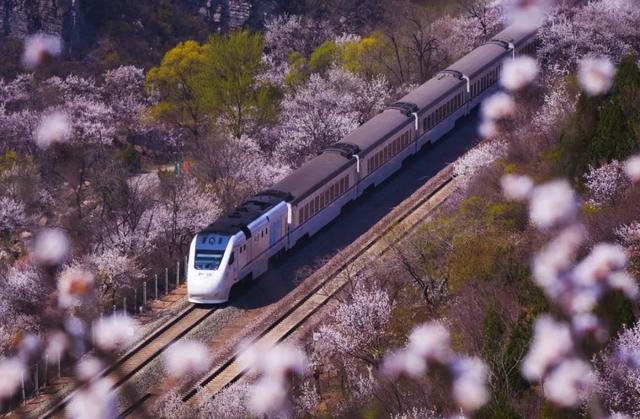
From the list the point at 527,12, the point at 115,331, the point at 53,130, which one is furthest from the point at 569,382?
the point at 527,12

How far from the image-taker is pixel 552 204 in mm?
35250

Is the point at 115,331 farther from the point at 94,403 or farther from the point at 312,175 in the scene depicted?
the point at 312,175

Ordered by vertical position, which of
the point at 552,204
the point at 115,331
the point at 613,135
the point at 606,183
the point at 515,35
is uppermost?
the point at 613,135

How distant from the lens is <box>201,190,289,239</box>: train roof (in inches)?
1373

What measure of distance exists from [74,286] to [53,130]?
792 inches

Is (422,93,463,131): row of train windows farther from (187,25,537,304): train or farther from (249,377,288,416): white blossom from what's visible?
(249,377,288,416): white blossom

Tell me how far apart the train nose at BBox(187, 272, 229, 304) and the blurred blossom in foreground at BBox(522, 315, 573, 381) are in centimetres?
1001

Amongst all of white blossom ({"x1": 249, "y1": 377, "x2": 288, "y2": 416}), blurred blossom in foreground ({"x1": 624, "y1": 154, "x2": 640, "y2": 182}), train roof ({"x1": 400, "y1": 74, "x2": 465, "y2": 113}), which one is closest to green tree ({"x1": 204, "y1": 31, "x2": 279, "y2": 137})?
train roof ({"x1": 400, "y1": 74, "x2": 465, "y2": 113})

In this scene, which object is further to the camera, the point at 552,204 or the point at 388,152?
the point at 388,152

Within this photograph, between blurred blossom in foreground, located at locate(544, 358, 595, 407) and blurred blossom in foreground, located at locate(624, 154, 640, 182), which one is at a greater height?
blurred blossom in foreground, located at locate(544, 358, 595, 407)

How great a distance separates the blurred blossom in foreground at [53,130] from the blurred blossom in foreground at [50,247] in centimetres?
1140

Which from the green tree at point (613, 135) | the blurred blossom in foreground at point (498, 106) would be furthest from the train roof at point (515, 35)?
the green tree at point (613, 135)

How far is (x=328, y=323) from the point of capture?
3288 centimetres

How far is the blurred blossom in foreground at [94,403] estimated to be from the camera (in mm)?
30672
